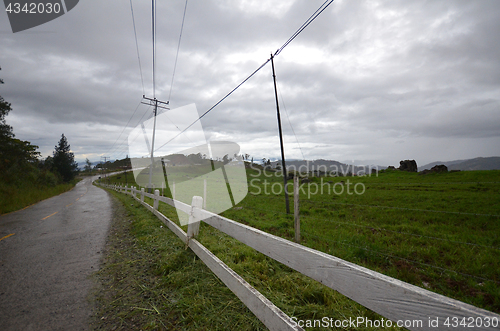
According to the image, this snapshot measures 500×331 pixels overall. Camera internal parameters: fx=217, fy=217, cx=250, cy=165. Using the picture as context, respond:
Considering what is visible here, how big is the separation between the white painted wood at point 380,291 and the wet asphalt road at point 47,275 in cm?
273

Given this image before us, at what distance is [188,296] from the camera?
288 cm

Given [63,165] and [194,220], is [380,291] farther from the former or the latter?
[63,165]

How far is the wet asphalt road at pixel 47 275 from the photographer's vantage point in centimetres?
263

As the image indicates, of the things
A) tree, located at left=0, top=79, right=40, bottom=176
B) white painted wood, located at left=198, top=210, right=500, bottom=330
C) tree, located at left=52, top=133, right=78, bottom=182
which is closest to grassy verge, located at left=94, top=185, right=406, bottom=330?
white painted wood, located at left=198, top=210, right=500, bottom=330

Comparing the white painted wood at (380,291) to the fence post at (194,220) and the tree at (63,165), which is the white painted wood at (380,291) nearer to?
the fence post at (194,220)

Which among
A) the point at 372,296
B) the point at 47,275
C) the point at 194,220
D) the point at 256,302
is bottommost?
the point at 47,275

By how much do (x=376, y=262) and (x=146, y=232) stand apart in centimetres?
590

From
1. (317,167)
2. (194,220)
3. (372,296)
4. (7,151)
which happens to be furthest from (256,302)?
(7,151)

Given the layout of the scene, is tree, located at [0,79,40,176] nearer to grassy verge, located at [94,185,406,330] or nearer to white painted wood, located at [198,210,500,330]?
grassy verge, located at [94,185,406,330]

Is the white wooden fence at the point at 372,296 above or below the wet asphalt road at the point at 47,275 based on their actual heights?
above

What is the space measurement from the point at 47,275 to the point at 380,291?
5085 millimetres

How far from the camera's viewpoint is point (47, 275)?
12.3 ft

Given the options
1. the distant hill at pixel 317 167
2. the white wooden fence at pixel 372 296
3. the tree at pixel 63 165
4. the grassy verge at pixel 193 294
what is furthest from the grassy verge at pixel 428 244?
the tree at pixel 63 165

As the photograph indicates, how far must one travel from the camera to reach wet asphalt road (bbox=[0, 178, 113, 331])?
2.63 meters
